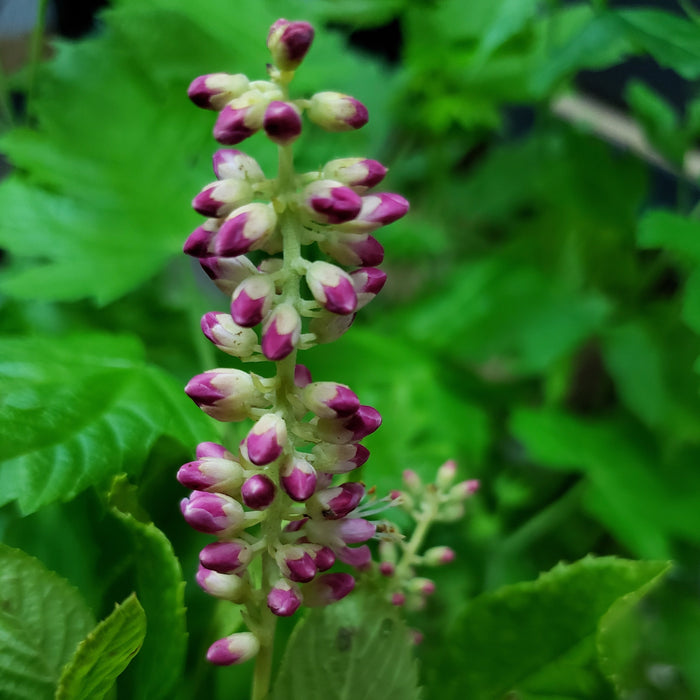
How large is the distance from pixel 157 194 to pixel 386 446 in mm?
351

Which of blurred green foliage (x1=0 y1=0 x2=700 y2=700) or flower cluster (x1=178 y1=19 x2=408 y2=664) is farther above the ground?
flower cluster (x1=178 y1=19 x2=408 y2=664)

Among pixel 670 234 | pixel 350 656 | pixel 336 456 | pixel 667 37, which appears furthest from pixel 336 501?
pixel 667 37

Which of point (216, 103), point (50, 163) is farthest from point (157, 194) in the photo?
point (216, 103)

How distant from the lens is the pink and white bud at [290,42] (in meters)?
0.30

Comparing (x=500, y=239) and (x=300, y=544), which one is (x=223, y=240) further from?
(x=500, y=239)

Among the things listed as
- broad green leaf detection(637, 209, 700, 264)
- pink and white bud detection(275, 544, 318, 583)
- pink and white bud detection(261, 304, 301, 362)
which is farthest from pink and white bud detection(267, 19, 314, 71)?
broad green leaf detection(637, 209, 700, 264)

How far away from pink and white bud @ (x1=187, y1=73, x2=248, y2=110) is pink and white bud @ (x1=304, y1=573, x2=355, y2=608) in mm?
228

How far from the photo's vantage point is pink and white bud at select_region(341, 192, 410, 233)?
315 mm

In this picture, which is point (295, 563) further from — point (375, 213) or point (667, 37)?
point (667, 37)

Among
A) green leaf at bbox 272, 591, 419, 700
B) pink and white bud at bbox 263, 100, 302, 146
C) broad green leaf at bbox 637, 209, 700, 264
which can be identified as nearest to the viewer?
pink and white bud at bbox 263, 100, 302, 146

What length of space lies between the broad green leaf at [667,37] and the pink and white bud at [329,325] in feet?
1.42

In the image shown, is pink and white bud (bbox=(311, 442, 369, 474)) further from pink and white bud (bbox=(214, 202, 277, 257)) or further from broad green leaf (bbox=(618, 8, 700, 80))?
broad green leaf (bbox=(618, 8, 700, 80))

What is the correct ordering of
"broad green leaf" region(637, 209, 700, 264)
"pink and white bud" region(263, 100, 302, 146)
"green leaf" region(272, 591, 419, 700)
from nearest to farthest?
"pink and white bud" region(263, 100, 302, 146), "green leaf" region(272, 591, 419, 700), "broad green leaf" region(637, 209, 700, 264)

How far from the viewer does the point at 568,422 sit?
906 mm
